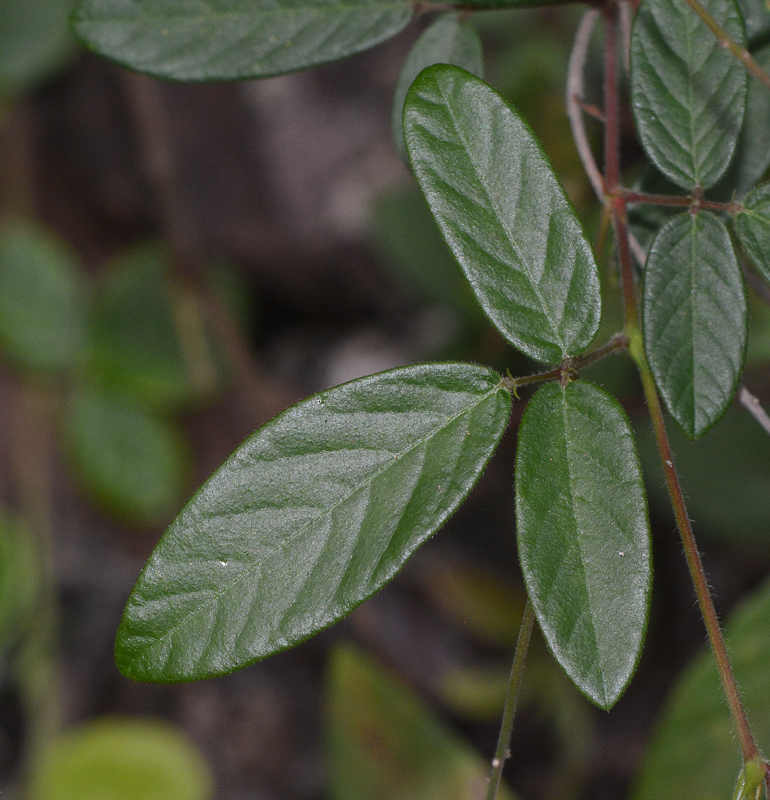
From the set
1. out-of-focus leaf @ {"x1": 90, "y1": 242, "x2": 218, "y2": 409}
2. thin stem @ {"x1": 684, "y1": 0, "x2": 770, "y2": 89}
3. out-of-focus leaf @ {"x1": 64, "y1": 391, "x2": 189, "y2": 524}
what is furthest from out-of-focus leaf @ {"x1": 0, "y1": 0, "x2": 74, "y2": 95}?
thin stem @ {"x1": 684, "y1": 0, "x2": 770, "y2": 89}

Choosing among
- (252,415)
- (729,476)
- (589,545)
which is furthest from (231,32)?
(252,415)

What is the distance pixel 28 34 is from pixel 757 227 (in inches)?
94.6

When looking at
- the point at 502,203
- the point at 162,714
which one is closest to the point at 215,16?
the point at 502,203

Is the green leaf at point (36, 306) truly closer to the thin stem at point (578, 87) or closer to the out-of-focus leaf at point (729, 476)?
the out-of-focus leaf at point (729, 476)

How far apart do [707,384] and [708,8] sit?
366mm

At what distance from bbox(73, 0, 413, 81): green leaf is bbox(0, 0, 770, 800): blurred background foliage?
76 centimetres

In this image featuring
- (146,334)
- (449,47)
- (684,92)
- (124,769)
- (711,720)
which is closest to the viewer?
(684,92)

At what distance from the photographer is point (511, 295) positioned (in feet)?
2.30

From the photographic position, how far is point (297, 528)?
2.12ft

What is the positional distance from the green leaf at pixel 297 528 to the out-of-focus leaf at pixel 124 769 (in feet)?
5.19

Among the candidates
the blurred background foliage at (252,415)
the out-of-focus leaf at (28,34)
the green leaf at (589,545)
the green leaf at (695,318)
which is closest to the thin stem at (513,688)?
the green leaf at (589,545)

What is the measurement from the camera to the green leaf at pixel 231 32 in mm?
878

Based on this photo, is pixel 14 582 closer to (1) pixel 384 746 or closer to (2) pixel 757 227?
(1) pixel 384 746

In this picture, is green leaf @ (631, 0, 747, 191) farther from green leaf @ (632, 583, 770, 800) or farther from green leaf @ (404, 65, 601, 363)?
green leaf @ (632, 583, 770, 800)
